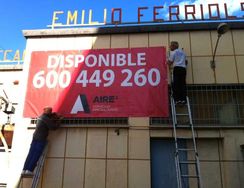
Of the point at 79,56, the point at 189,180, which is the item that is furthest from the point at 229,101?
the point at 79,56

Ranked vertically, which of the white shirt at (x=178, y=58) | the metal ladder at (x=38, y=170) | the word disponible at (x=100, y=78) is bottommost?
the metal ladder at (x=38, y=170)

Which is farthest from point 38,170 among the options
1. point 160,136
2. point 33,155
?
point 160,136

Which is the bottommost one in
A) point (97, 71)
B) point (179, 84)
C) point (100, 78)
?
point (179, 84)

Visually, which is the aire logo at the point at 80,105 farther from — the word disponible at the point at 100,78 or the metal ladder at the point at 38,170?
the metal ladder at the point at 38,170

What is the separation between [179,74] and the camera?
729cm

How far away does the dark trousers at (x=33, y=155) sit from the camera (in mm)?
6941

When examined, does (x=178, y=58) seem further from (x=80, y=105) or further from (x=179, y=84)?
(x=80, y=105)

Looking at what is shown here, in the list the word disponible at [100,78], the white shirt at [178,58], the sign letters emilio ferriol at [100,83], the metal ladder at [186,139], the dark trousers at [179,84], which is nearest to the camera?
the metal ladder at [186,139]

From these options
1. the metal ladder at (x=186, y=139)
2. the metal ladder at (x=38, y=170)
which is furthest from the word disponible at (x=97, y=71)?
the metal ladder at (x=38, y=170)

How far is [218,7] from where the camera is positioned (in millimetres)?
8531

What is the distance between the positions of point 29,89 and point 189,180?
4.79 meters

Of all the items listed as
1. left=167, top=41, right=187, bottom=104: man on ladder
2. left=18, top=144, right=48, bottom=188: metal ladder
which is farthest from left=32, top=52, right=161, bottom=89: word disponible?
left=18, top=144, right=48, bottom=188: metal ladder

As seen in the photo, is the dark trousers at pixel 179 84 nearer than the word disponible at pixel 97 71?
Yes

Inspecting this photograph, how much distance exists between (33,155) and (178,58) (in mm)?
4268
